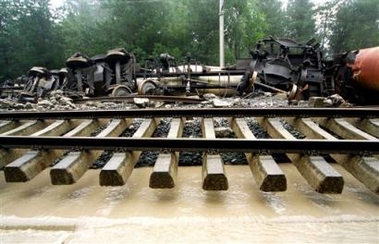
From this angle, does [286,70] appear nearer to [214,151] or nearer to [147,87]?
[147,87]

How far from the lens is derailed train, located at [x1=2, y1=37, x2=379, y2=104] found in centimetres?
663

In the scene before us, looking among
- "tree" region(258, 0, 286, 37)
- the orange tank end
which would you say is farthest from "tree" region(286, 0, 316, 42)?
Result: the orange tank end

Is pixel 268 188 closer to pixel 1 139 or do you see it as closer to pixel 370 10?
pixel 1 139

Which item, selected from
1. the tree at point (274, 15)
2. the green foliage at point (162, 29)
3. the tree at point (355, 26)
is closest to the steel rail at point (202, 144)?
the green foliage at point (162, 29)

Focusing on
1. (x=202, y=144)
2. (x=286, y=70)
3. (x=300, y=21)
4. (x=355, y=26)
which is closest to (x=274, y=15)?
(x=300, y=21)

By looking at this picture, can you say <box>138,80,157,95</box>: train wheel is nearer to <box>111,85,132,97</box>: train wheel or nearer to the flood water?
<box>111,85,132,97</box>: train wheel

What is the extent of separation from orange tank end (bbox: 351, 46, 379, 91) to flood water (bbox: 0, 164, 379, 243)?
448 cm

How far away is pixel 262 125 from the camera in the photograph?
10.5 feet

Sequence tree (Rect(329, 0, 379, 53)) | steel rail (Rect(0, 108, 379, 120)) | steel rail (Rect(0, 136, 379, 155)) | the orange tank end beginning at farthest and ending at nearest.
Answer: tree (Rect(329, 0, 379, 53))
the orange tank end
steel rail (Rect(0, 108, 379, 120))
steel rail (Rect(0, 136, 379, 155))

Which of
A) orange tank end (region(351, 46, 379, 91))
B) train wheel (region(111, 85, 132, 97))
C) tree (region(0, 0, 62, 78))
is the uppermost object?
tree (region(0, 0, 62, 78))

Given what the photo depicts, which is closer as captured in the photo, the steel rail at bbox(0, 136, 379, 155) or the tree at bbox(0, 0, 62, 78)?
the steel rail at bbox(0, 136, 379, 155)

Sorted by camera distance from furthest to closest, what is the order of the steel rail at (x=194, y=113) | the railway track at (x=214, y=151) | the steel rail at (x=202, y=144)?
the steel rail at (x=194, y=113) < the steel rail at (x=202, y=144) < the railway track at (x=214, y=151)

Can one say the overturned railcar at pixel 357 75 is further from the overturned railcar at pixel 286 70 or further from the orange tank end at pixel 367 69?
the overturned railcar at pixel 286 70

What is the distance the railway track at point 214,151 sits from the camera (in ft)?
5.94
